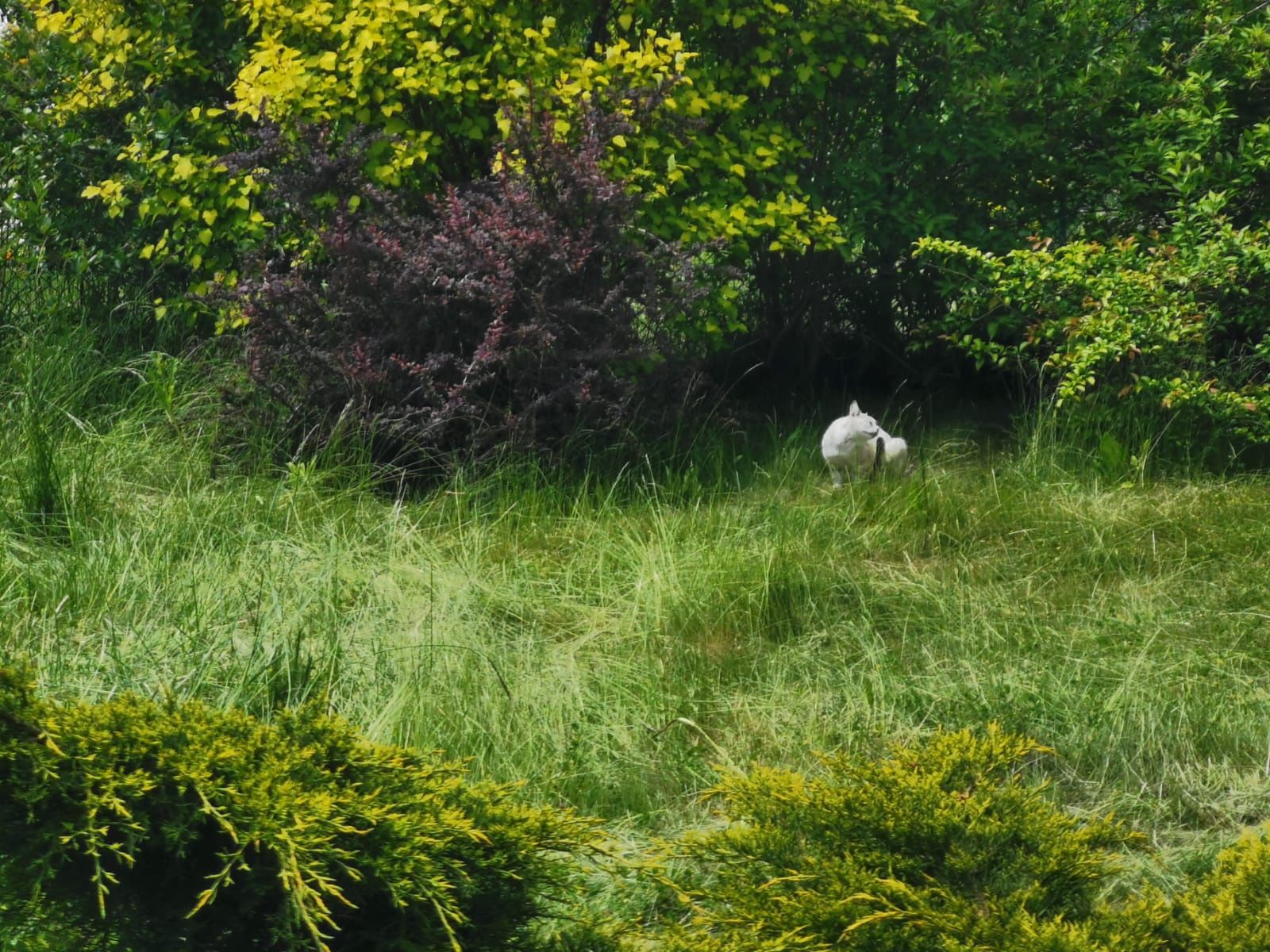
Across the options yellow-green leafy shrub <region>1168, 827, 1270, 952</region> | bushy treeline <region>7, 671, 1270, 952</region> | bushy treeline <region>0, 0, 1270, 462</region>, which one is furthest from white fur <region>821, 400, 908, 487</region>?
yellow-green leafy shrub <region>1168, 827, 1270, 952</region>

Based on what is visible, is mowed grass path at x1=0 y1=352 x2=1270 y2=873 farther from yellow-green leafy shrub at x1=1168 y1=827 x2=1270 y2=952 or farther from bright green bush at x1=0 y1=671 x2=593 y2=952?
yellow-green leafy shrub at x1=1168 y1=827 x2=1270 y2=952

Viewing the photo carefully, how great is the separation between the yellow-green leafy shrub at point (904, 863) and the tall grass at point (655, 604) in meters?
0.75

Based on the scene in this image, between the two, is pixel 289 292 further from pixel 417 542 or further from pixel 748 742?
pixel 748 742

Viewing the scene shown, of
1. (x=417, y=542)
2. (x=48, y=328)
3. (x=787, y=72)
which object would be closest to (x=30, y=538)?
(x=417, y=542)

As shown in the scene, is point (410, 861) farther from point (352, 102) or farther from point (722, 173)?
point (722, 173)

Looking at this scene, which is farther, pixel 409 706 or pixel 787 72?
pixel 787 72

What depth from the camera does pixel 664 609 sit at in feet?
15.2

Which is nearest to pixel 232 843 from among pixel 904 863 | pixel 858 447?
pixel 904 863

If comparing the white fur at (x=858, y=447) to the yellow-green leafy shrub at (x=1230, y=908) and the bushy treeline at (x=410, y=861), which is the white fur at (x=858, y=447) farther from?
the yellow-green leafy shrub at (x=1230, y=908)

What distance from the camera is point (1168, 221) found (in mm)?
7262

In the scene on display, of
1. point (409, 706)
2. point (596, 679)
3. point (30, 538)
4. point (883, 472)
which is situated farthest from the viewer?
point (883, 472)

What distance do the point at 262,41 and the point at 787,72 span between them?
8.57ft

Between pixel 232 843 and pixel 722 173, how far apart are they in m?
5.52

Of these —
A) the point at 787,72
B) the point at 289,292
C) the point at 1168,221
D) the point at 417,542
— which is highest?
the point at 787,72
